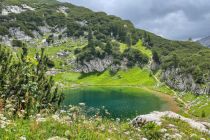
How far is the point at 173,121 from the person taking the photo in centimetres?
3106

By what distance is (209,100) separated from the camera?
19712 cm

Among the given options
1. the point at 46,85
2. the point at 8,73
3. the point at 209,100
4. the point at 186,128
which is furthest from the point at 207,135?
the point at 209,100

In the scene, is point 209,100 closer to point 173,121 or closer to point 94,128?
point 173,121

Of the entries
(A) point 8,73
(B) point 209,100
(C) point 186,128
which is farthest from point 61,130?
(B) point 209,100

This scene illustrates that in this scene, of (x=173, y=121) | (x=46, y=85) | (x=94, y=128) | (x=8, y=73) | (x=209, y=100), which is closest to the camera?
(x=94, y=128)

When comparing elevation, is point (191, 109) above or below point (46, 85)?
below

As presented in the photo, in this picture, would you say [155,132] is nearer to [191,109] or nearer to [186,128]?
[186,128]

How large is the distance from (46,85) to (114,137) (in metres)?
80.9

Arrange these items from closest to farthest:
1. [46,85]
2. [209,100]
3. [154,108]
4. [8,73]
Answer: [8,73] < [46,85] < [154,108] < [209,100]

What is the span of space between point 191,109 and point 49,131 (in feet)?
552

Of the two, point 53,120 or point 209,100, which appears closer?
point 53,120

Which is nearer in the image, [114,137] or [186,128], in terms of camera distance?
[114,137]

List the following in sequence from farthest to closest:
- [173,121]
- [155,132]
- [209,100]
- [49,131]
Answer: [209,100]
[173,121]
[155,132]
[49,131]

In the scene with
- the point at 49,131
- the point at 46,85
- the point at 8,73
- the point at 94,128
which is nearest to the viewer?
the point at 49,131
